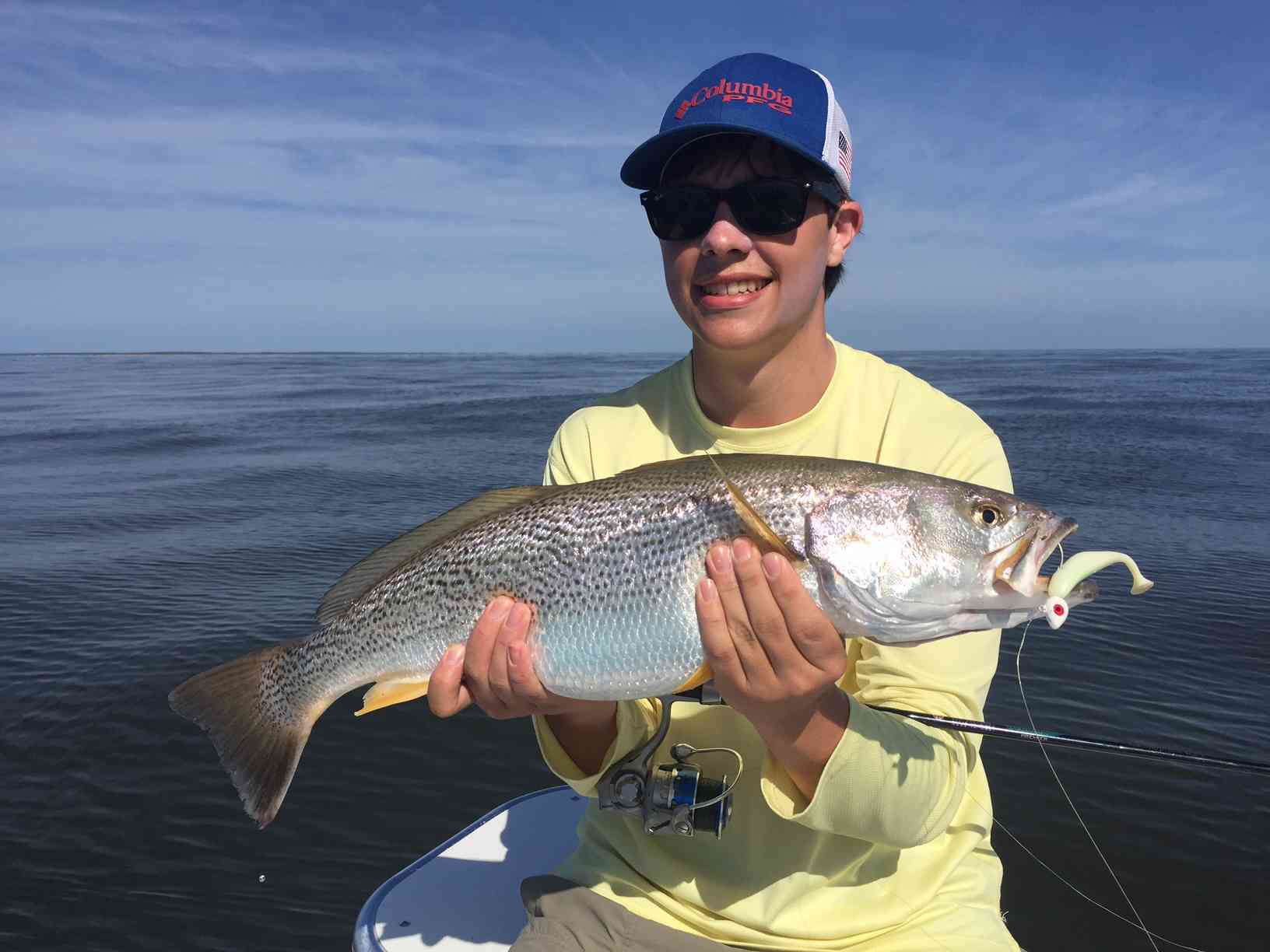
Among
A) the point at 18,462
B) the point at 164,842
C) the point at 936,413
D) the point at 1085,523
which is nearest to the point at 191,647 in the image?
the point at 164,842

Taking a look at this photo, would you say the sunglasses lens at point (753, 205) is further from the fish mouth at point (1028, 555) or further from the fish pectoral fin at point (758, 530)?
the fish mouth at point (1028, 555)

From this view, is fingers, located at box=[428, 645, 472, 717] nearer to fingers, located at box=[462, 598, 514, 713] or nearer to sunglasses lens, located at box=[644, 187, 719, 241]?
fingers, located at box=[462, 598, 514, 713]

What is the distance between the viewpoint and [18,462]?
72.5ft

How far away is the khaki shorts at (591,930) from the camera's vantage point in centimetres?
272

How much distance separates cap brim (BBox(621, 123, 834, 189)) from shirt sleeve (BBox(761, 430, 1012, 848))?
5.37ft

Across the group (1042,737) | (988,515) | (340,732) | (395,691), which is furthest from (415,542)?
(340,732)

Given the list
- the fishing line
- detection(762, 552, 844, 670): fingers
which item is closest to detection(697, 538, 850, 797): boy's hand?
detection(762, 552, 844, 670): fingers

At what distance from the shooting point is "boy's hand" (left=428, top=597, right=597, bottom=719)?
2.85 meters

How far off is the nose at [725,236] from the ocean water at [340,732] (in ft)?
15.0

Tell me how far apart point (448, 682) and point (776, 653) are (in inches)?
45.1


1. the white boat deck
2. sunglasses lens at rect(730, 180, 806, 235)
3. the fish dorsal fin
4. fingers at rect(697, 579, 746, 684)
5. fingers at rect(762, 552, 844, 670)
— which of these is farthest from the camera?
the white boat deck

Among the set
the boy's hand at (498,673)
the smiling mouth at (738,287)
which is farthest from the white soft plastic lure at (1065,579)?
the boy's hand at (498,673)

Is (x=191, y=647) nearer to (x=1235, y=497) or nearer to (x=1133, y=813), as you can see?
(x=1133, y=813)

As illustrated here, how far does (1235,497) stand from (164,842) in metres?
17.8
